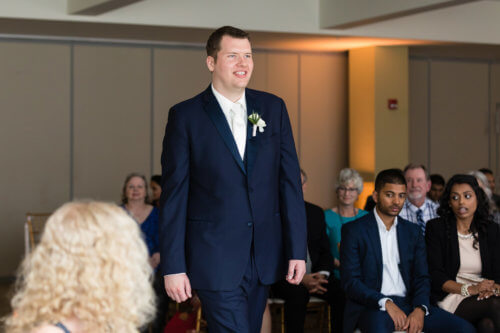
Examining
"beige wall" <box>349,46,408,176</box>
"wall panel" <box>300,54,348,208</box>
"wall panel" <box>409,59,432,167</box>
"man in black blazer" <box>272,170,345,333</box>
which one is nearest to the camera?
"man in black blazer" <box>272,170,345,333</box>

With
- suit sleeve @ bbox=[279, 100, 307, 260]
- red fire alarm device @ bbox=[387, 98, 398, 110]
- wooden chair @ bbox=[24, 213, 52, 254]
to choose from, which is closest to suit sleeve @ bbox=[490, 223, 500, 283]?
suit sleeve @ bbox=[279, 100, 307, 260]

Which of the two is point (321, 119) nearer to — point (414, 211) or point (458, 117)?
point (458, 117)

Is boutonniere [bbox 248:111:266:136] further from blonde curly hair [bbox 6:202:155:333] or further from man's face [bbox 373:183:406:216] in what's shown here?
man's face [bbox 373:183:406:216]

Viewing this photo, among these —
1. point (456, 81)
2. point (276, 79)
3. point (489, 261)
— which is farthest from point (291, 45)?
point (489, 261)

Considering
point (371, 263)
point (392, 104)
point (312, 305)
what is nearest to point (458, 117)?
point (392, 104)

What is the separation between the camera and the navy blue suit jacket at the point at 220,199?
308cm

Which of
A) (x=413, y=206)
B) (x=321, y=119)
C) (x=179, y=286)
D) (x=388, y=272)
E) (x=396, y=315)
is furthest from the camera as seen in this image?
(x=321, y=119)

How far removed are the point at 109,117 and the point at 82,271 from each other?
725 cm

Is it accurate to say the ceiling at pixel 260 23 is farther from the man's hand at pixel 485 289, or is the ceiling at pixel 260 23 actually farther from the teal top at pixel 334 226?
the man's hand at pixel 485 289

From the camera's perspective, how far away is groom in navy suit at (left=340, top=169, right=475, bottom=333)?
4.21 m

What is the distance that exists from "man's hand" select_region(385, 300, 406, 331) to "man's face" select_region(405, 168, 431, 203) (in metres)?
1.80

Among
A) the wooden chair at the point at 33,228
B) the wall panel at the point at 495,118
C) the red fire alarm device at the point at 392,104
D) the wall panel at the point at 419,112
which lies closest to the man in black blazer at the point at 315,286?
the wooden chair at the point at 33,228

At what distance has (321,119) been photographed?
986 cm

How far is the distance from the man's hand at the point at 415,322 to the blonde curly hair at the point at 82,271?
2632 millimetres
